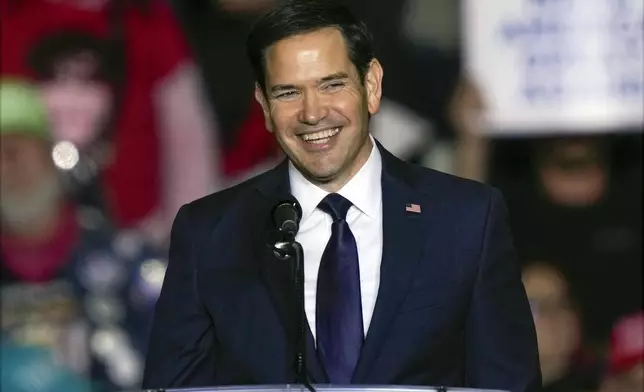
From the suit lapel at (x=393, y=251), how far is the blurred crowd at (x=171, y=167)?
2395 millimetres

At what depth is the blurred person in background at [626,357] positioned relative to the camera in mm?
4867

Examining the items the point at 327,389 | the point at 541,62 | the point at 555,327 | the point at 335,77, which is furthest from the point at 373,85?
the point at 555,327

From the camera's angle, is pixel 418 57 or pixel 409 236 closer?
pixel 409 236

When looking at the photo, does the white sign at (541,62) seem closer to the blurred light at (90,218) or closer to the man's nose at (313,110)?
the blurred light at (90,218)

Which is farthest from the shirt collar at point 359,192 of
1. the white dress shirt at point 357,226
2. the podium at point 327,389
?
the podium at point 327,389

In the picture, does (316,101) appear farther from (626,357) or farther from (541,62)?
(626,357)

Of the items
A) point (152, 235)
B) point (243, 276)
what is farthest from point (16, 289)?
point (243, 276)

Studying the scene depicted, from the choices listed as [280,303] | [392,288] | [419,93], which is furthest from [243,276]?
[419,93]

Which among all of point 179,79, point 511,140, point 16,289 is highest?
point 179,79

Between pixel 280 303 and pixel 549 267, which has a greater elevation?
pixel 280 303

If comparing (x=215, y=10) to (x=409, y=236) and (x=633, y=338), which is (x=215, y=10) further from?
(x=409, y=236)

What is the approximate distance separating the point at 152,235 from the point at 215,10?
0.89 meters

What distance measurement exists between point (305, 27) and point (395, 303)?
530mm

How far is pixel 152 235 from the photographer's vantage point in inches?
200
